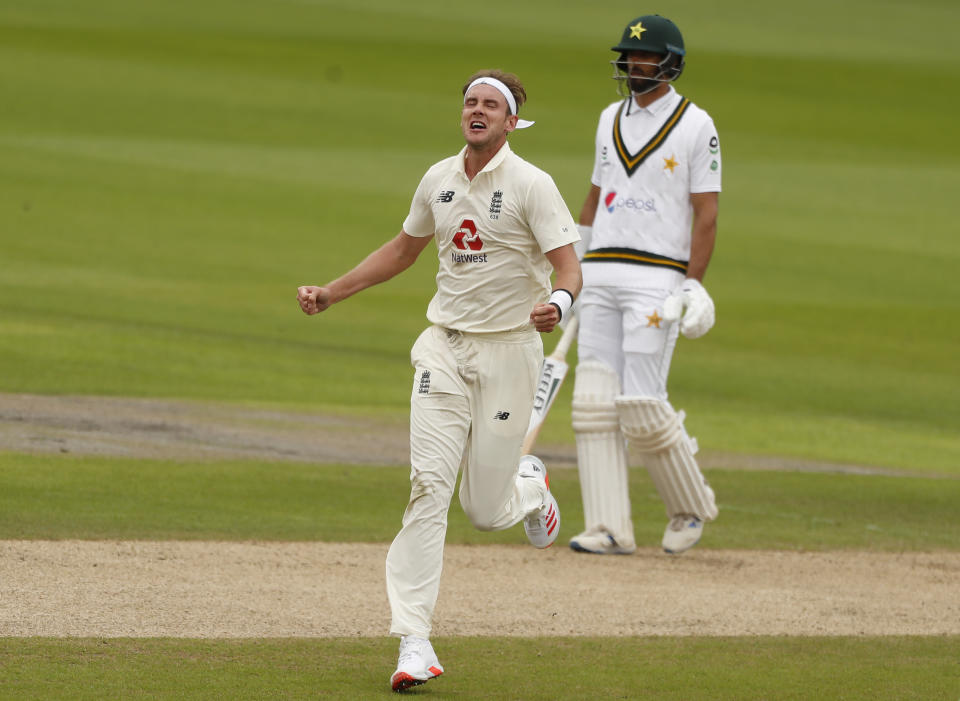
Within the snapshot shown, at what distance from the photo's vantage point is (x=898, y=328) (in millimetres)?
19984

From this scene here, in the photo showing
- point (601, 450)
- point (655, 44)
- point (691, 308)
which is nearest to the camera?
point (691, 308)

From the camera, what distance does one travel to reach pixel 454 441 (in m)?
6.29

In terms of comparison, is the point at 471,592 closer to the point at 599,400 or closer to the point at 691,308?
the point at 599,400

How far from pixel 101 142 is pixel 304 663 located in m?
25.7

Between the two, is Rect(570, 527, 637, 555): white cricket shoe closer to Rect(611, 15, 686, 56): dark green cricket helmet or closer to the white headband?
Rect(611, 15, 686, 56): dark green cricket helmet

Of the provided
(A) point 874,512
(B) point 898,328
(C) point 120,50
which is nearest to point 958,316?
(B) point 898,328

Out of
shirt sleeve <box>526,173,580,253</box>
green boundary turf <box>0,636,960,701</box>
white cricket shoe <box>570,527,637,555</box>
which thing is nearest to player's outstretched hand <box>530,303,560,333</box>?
shirt sleeve <box>526,173,580,253</box>

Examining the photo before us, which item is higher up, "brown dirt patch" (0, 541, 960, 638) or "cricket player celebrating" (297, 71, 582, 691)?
"cricket player celebrating" (297, 71, 582, 691)

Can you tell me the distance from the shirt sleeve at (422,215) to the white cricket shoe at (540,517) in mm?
1166

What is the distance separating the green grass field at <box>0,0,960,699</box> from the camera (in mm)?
6641

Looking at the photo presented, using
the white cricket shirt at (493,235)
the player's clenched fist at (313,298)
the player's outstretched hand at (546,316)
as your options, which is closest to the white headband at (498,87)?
the white cricket shirt at (493,235)

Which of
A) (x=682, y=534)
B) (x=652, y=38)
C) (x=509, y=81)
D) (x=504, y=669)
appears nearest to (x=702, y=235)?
(x=652, y=38)

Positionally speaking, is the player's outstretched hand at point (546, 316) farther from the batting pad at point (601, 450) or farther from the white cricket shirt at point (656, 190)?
the batting pad at point (601, 450)

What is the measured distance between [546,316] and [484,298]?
0.48 metres
